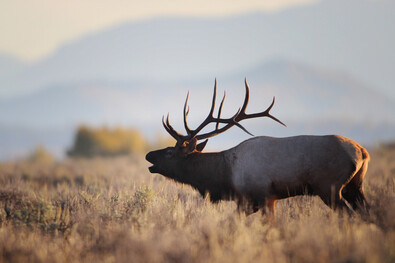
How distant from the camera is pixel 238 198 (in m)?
6.86

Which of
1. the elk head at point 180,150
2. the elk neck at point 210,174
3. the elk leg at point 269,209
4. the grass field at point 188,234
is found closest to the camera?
the grass field at point 188,234

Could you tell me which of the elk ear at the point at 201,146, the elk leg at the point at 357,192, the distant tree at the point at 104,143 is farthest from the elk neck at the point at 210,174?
the distant tree at the point at 104,143

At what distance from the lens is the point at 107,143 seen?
28312 mm

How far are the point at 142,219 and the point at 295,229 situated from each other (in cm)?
191

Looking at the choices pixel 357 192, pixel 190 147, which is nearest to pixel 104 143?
pixel 190 147

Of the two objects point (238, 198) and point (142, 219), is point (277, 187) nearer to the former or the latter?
point (238, 198)

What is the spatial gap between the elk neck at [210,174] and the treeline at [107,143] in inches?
767

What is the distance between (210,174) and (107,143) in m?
21.8

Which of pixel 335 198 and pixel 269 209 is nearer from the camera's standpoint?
pixel 335 198

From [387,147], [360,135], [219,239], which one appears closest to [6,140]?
[360,135]

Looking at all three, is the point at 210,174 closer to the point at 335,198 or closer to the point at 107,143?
the point at 335,198

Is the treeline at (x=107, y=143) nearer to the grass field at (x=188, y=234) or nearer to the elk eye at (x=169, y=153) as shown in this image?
the elk eye at (x=169, y=153)

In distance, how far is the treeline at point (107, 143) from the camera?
2767cm

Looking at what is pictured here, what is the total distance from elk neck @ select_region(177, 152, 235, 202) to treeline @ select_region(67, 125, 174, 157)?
63.9ft
